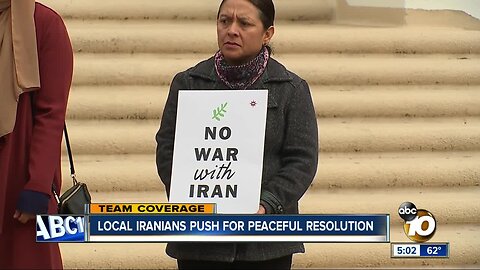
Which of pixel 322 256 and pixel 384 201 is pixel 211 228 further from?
pixel 384 201

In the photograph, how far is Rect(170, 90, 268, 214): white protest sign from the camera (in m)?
2.20

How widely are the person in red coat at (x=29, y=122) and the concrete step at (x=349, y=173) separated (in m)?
1.71

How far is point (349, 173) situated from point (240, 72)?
2.07 metres

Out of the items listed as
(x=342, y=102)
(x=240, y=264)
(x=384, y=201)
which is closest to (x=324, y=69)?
(x=342, y=102)

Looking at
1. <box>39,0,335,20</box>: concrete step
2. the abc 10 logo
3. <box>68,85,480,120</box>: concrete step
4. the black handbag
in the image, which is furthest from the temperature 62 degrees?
<box>39,0,335,20</box>: concrete step

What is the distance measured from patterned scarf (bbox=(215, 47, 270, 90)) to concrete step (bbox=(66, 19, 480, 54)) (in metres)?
2.81

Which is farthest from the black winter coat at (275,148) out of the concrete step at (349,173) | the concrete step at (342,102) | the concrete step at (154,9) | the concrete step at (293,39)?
the concrete step at (154,9)

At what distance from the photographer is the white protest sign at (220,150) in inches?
86.7

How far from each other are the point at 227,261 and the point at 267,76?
455 millimetres

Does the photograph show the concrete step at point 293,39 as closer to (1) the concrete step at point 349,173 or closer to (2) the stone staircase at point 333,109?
(2) the stone staircase at point 333,109

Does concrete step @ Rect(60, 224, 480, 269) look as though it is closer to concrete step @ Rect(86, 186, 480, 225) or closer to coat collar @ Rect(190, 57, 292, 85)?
concrete step @ Rect(86, 186, 480, 225)

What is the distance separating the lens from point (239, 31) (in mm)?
2197

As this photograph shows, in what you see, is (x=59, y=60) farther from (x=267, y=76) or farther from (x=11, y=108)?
(x=267, y=76)

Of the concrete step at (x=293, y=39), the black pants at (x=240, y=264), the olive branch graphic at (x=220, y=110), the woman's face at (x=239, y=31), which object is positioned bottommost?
the black pants at (x=240, y=264)
